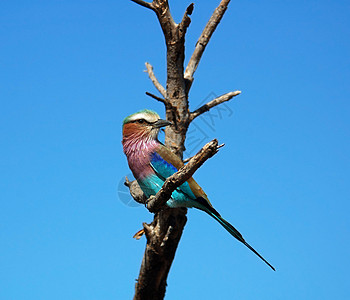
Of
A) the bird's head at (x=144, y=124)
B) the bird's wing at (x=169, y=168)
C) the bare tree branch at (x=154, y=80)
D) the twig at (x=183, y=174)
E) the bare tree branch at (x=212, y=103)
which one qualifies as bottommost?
the twig at (x=183, y=174)

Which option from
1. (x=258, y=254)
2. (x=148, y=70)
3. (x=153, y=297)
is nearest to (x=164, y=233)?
(x=153, y=297)

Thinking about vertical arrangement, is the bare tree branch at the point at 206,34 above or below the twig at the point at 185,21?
above

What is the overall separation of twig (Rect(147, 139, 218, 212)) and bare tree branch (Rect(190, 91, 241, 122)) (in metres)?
2.22

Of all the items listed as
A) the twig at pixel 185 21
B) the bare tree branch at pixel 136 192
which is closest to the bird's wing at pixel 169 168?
the bare tree branch at pixel 136 192

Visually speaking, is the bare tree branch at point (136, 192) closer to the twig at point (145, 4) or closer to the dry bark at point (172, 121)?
the dry bark at point (172, 121)

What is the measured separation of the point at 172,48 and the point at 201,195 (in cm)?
220

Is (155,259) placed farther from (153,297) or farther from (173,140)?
(173,140)

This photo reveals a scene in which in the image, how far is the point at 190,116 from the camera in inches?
252

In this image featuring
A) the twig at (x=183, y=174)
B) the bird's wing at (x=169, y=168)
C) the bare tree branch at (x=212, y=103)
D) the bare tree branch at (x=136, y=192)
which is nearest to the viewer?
the twig at (x=183, y=174)

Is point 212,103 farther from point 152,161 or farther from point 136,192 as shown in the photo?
point 152,161

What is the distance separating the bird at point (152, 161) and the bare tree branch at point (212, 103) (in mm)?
1516

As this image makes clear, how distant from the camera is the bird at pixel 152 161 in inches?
190

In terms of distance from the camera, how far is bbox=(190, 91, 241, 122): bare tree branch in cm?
646

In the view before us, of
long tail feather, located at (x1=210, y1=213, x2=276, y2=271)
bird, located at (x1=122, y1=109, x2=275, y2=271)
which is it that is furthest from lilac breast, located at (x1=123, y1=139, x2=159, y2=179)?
long tail feather, located at (x1=210, y1=213, x2=276, y2=271)
